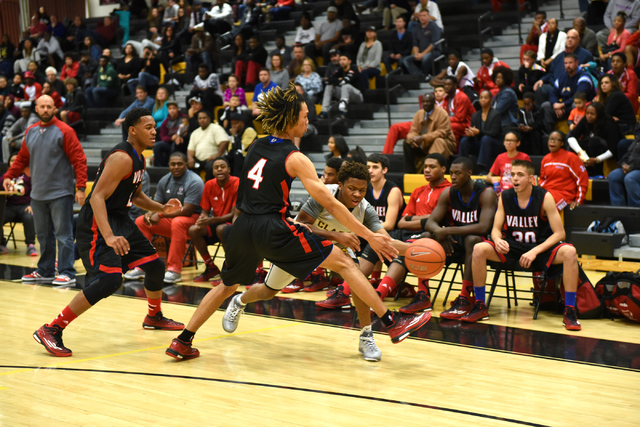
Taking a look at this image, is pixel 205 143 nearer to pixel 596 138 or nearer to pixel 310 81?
pixel 310 81

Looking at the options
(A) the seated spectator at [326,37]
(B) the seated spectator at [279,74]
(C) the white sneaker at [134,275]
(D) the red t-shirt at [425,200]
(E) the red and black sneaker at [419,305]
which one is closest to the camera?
(E) the red and black sneaker at [419,305]

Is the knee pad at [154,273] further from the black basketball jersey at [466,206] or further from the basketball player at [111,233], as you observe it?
the black basketball jersey at [466,206]

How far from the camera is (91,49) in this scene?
1902 cm

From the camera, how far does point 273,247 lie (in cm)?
451

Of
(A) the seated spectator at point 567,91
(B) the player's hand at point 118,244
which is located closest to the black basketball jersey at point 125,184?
(B) the player's hand at point 118,244

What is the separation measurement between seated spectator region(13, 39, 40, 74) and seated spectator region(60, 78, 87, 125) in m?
3.39

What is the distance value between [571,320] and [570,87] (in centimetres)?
542

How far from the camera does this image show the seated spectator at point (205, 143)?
11867mm

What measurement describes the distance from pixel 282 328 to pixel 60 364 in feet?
6.04

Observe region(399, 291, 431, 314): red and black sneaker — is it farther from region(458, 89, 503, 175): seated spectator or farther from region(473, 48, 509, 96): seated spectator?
region(473, 48, 509, 96): seated spectator

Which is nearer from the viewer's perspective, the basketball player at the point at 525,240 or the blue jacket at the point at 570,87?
the basketball player at the point at 525,240

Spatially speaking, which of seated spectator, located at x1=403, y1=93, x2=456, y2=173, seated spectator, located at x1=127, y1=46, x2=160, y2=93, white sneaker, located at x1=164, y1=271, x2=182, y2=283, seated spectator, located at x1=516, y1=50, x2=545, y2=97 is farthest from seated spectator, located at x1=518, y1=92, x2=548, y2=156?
seated spectator, located at x1=127, y1=46, x2=160, y2=93

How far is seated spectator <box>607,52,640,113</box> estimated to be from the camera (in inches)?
388

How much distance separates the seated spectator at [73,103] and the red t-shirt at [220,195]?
9.57 meters
